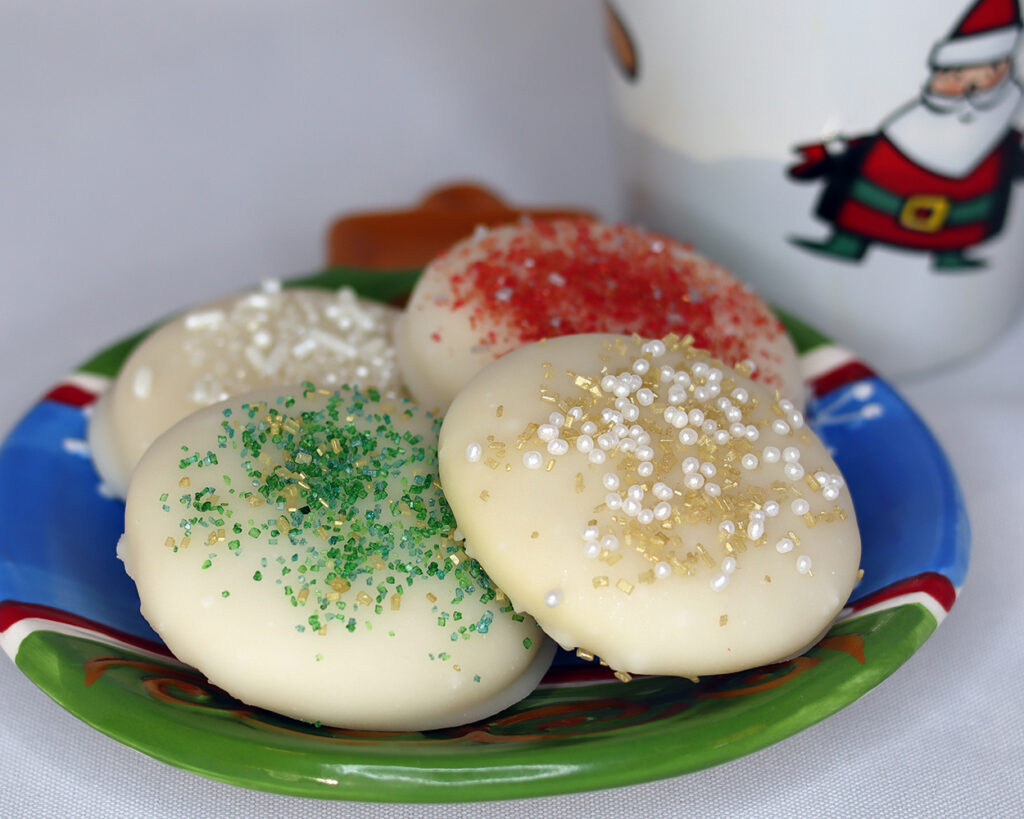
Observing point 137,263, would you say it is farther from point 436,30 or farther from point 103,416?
point 436,30

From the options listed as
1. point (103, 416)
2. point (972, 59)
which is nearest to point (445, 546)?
point (103, 416)

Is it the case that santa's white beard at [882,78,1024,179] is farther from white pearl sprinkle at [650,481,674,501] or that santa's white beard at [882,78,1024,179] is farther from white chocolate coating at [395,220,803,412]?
white pearl sprinkle at [650,481,674,501]

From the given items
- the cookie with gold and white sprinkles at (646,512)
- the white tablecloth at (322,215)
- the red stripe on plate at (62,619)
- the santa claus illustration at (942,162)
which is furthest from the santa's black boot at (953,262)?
the red stripe on plate at (62,619)

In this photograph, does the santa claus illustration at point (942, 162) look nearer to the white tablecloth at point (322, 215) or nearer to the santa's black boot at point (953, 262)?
the santa's black boot at point (953, 262)

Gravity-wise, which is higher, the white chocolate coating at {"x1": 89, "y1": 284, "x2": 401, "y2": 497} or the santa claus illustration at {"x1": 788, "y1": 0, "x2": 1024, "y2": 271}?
the santa claus illustration at {"x1": 788, "y1": 0, "x2": 1024, "y2": 271}

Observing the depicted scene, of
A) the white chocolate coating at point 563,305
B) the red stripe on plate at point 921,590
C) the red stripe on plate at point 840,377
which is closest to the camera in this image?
the red stripe on plate at point 921,590

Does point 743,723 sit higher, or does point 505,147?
point 505,147

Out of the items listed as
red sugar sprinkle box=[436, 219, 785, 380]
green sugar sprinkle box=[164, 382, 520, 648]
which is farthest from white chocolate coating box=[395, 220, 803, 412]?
green sugar sprinkle box=[164, 382, 520, 648]
